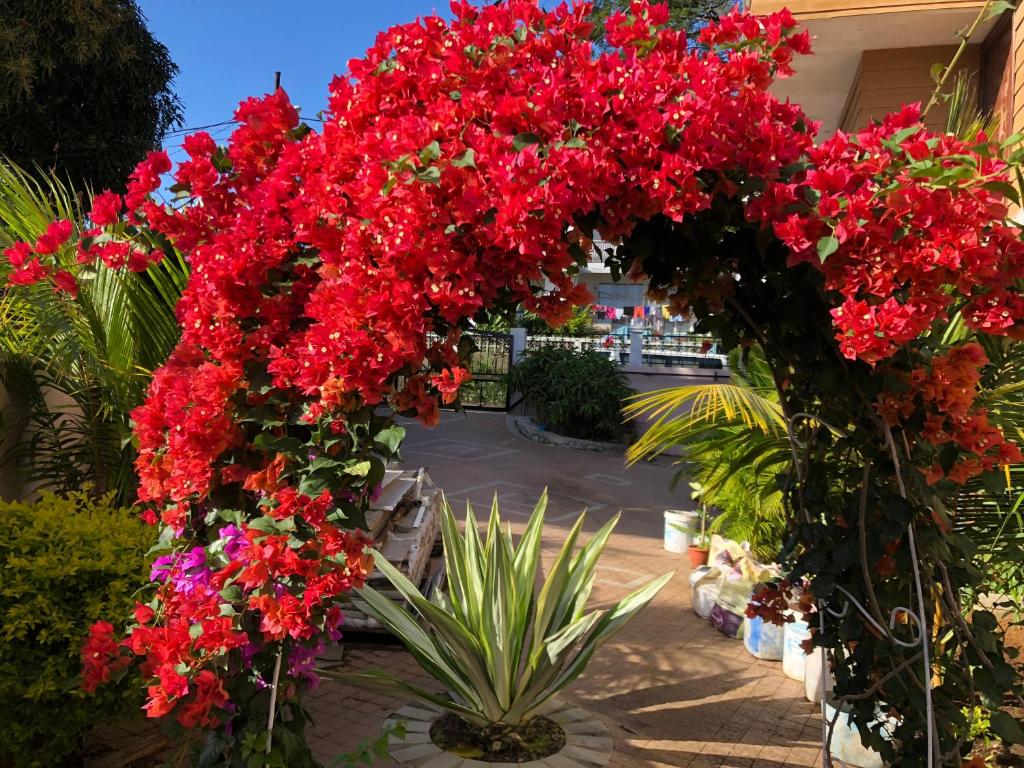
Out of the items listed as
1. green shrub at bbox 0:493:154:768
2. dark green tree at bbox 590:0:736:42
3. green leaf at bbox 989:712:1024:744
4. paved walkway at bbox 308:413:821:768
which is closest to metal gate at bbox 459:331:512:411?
dark green tree at bbox 590:0:736:42

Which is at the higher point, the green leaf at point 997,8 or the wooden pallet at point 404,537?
the green leaf at point 997,8

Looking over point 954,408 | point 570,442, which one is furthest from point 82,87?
point 954,408

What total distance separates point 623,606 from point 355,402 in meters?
2.13

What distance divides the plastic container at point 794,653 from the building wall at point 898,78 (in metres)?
4.10

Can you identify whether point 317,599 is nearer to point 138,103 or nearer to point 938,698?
point 938,698

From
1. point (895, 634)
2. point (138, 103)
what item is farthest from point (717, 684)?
point (138, 103)

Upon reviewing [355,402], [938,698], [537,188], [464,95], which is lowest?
[938,698]

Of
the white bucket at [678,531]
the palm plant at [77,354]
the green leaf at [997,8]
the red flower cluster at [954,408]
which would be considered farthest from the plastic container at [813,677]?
the palm plant at [77,354]

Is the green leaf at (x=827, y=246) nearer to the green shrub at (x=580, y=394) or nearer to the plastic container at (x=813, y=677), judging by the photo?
the plastic container at (x=813, y=677)

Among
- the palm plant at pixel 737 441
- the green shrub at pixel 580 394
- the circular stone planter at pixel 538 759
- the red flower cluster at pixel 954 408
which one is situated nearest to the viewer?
the red flower cluster at pixel 954 408

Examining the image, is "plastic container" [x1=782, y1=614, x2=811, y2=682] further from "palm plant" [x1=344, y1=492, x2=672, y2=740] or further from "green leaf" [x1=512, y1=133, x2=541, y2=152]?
"green leaf" [x1=512, y1=133, x2=541, y2=152]

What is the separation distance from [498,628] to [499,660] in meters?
0.15

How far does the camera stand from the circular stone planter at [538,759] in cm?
283

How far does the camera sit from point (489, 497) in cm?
867
